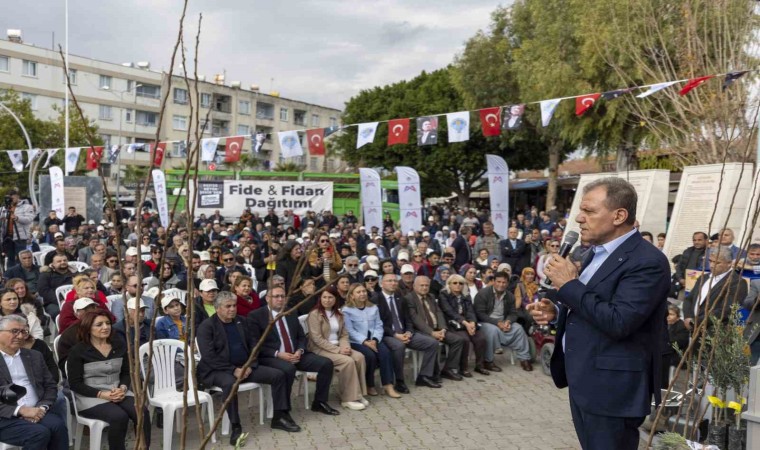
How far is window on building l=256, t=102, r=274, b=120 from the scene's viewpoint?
185 ft

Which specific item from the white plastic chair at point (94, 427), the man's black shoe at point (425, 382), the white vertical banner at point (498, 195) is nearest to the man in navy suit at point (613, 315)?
the white plastic chair at point (94, 427)

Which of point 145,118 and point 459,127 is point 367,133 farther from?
point 145,118

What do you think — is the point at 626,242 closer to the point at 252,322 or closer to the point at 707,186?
the point at 252,322

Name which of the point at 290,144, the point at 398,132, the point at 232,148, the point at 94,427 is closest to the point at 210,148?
the point at 232,148

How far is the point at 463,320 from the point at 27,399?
195 inches

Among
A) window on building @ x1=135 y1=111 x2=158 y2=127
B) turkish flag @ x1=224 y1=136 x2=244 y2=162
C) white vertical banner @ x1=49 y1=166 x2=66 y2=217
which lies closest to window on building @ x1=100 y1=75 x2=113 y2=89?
window on building @ x1=135 y1=111 x2=158 y2=127

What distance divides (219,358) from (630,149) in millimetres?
15901

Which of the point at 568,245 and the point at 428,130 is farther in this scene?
the point at 428,130

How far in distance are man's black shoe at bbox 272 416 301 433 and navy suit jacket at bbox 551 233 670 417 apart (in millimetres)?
3956

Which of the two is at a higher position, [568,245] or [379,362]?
[568,245]

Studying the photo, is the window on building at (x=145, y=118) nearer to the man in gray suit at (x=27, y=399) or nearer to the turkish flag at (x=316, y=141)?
the turkish flag at (x=316, y=141)

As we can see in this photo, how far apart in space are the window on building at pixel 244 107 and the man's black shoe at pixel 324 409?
49778mm

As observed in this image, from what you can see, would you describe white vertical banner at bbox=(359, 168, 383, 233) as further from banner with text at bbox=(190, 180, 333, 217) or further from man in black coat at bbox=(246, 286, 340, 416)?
man in black coat at bbox=(246, 286, 340, 416)

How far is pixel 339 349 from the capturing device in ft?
22.8
